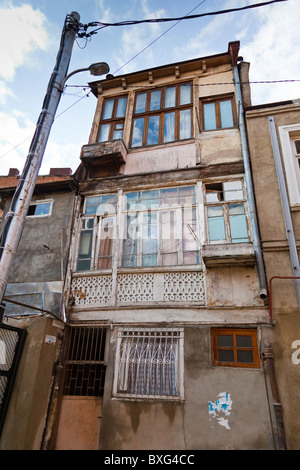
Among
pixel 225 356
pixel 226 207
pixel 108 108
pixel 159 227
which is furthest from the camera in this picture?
pixel 108 108

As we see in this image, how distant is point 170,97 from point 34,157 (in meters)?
6.52

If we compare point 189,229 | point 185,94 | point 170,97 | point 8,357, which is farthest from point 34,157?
point 185,94

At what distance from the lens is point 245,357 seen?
666cm

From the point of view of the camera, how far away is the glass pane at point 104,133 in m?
10.9

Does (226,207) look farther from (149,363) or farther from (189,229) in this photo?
(149,363)

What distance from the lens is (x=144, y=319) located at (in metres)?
7.45

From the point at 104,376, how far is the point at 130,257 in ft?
10.0

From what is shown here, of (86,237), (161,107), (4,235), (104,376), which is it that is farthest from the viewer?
(161,107)

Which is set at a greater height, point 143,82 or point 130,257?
point 143,82

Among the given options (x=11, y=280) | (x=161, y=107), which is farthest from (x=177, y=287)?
(x=161, y=107)

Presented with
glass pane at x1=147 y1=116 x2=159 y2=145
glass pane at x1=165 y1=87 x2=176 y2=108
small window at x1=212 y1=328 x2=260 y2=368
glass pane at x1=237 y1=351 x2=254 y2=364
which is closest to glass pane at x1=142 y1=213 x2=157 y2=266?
→ small window at x1=212 y1=328 x2=260 y2=368

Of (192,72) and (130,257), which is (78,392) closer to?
(130,257)

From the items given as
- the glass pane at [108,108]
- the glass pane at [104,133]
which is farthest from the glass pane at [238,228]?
the glass pane at [108,108]

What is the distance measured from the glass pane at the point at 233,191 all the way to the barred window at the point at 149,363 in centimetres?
383
